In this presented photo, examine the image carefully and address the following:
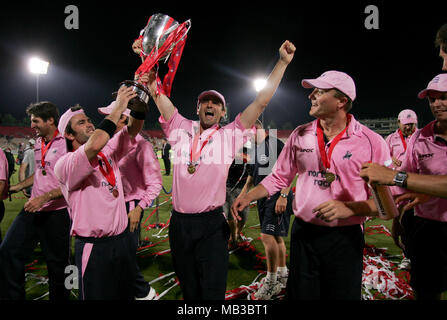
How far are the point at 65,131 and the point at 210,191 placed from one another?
1499 mm

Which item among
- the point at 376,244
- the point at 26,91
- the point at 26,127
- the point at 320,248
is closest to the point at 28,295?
the point at 320,248

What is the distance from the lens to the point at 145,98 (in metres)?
2.38

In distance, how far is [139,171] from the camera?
149 inches

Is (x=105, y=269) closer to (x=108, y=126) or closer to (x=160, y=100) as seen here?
(x=108, y=126)

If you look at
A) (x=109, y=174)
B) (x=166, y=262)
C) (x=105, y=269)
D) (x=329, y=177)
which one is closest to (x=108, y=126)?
(x=109, y=174)

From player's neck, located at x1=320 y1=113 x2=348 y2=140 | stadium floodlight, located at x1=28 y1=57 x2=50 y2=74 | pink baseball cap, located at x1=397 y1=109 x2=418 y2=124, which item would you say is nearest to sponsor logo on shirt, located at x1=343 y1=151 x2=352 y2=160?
player's neck, located at x1=320 y1=113 x2=348 y2=140

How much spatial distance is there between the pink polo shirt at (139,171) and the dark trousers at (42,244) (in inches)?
32.5

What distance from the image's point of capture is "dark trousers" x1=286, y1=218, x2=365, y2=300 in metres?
2.27

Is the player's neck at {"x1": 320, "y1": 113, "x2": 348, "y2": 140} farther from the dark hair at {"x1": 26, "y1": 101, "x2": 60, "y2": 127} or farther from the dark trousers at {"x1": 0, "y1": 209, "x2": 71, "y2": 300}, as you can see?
the dark hair at {"x1": 26, "y1": 101, "x2": 60, "y2": 127}

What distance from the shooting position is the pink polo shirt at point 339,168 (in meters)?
2.31

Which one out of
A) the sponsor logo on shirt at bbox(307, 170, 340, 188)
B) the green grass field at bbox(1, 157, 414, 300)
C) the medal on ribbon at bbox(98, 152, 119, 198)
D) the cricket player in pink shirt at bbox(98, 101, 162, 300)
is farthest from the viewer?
the green grass field at bbox(1, 157, 414, 300)

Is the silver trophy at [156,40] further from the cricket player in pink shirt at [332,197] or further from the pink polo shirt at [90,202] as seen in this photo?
the cricket player in pink shirt at [332,197]

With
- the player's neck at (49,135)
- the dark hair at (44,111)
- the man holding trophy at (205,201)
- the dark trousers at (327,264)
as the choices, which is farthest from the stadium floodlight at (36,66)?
the dark trousers at (327,264)
